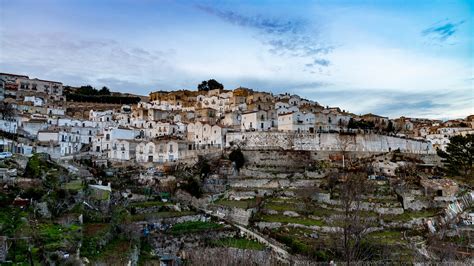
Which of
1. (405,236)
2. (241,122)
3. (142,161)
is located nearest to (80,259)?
(405,236)

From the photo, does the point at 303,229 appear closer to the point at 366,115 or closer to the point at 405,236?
the point at 405,236

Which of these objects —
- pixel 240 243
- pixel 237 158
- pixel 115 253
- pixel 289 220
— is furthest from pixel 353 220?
pixel 237 158

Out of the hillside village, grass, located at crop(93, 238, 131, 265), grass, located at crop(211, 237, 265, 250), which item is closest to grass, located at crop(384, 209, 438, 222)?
the hillside village

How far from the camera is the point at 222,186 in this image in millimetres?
38562

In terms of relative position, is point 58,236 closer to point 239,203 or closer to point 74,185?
point 74,185

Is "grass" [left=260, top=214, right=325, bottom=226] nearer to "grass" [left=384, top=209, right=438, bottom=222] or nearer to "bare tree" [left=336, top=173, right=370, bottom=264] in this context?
"bare tree" [left=336, top=173, right=370, bottom=264]

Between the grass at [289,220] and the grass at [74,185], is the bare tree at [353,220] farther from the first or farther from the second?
the grass at [74,185]

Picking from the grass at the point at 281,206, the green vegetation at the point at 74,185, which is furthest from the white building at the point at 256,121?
the green vegetation at the point at 74,185

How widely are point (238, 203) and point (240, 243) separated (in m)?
7.29

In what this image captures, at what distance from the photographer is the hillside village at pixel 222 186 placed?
22234 millimetres

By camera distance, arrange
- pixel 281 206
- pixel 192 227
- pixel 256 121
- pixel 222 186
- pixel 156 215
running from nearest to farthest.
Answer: pixel 192 227 → pixel 156 215 → pixel 281 206 → pixel 222 186 → pixel 256 121

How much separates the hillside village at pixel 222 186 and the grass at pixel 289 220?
0.21m

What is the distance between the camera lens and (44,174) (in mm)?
28875

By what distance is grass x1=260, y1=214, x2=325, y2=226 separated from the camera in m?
31.1
